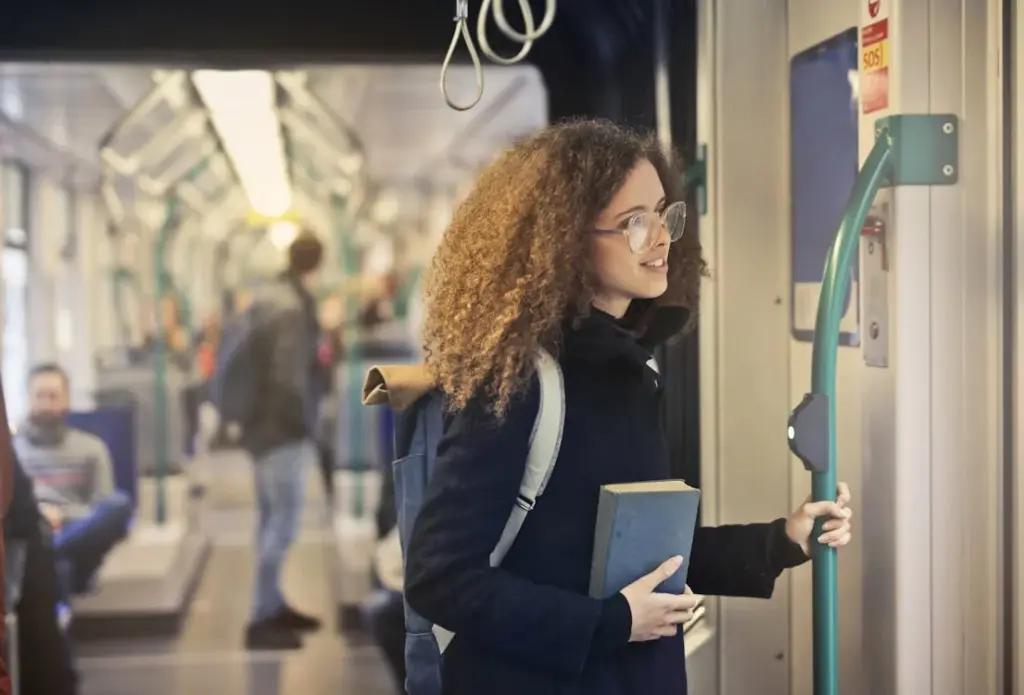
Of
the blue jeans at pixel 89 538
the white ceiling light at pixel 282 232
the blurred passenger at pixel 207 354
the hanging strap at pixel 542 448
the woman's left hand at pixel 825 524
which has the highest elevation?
the white ceiling light at pixel 282 232

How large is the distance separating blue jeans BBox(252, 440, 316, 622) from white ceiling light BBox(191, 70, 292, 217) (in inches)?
68.9

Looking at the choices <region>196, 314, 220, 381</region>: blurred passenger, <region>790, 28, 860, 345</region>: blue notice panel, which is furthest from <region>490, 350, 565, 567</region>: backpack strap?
<region>196, 314, 220, 381</region>: blurred passenger

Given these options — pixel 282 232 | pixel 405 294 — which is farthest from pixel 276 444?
pixel 282 232

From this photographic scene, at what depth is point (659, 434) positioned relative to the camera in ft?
5.48

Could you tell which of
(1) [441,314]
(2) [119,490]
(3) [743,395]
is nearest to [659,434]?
(1) [441,314]

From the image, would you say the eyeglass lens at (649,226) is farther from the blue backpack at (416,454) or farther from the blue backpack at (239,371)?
the blue backpack at (239,371)

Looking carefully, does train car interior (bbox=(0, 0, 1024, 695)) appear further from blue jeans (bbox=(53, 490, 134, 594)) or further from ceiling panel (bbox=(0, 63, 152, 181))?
ceiling panel (bbox=(0, 63, 152, 181))

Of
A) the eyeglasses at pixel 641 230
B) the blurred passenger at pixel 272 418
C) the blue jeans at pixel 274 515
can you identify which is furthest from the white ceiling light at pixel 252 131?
the blue jeans at pixel 274 515

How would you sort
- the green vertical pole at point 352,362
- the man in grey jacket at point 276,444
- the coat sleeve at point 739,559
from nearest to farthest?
1. the coat sleeve at point 739,559
2. the man in grey jacket at point 276,444
3. the green vertical pole at point 352,362

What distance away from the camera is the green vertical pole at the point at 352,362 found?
29.2 ft

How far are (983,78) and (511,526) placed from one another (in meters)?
0.96

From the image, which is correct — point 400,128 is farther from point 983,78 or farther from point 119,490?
point 983,78

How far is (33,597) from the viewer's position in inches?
160

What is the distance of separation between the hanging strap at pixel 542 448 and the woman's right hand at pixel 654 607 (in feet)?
0.55
